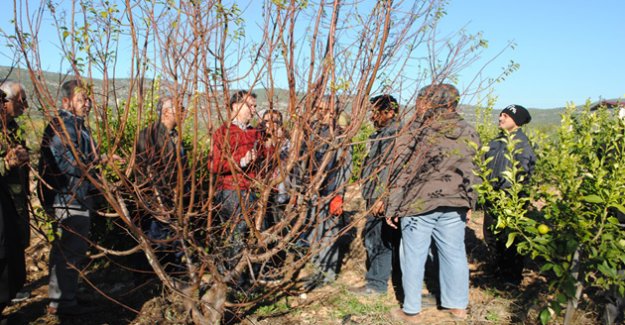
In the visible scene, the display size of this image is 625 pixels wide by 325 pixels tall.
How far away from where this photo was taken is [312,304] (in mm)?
3703

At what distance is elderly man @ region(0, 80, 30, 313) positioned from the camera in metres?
2.58

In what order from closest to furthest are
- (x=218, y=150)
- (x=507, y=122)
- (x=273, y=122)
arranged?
(x=273, y=122) < (x=218, y=150) < (x=507, y=122)

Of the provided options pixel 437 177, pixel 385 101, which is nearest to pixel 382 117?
pixel 385 101

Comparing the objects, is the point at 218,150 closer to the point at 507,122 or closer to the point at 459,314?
the point at 459,314

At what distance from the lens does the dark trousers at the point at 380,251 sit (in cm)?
385

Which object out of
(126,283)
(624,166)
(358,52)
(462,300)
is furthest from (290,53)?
(126,283)

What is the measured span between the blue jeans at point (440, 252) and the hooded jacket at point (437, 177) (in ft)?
0.37

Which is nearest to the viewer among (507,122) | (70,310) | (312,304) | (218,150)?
(218,150)

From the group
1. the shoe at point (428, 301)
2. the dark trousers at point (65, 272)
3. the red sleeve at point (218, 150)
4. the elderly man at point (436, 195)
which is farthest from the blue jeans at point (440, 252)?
the dark trousers at point (65, 272)

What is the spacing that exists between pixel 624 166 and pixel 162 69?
2246 mm

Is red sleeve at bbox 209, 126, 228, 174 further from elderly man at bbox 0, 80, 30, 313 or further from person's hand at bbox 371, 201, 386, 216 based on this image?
elderly man at bbox 0, 80, 30, 313

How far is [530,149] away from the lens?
3777mm

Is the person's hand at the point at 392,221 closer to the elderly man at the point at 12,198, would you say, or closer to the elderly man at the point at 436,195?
the elderly man at the point at 436,195

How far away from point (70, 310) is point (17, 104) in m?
1.54
